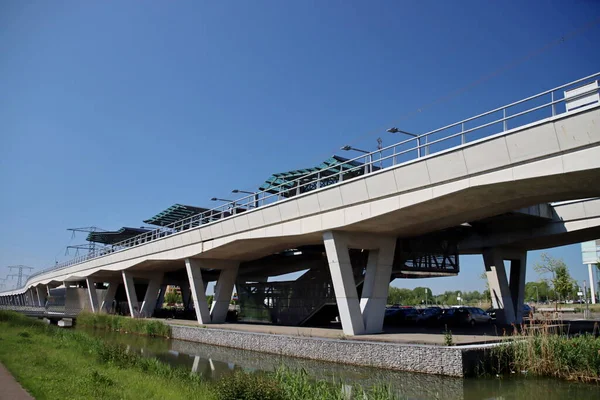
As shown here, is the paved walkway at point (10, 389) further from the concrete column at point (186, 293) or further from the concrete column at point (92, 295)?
the concrete column at point (186, 293)

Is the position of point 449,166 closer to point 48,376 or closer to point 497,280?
point 48,376

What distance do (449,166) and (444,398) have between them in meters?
8.73

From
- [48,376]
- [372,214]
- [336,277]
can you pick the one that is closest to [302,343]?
[336,277]

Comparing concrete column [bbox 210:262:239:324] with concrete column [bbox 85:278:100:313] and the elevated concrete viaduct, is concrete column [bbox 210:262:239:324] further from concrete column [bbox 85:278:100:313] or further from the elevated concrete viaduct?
concrete column [bbox 85:278:100:313]

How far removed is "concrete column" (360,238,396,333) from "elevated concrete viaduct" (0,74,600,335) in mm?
51

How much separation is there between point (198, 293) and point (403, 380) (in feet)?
79.7

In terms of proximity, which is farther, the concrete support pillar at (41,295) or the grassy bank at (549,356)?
the concrete support pillar at (41,295)

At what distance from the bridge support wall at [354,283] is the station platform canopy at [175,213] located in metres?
34.4

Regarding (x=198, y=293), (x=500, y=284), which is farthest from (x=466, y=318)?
(x=198, y=293)

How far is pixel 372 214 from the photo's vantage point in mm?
20641

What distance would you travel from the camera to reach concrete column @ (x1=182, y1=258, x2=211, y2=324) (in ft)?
118

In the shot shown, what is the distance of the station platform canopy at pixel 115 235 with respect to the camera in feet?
225

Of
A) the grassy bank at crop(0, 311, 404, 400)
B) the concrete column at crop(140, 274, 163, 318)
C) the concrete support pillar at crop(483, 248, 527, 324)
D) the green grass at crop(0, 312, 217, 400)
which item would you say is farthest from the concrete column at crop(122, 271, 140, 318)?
the concrete support pillar at crop(483, 248, 527, 324)

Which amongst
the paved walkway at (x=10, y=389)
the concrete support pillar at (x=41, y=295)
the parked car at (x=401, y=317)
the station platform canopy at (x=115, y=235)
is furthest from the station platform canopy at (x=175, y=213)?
the concrete support pillar at (x=41, y=295)
